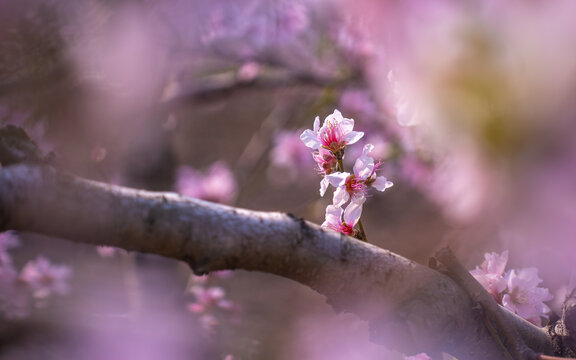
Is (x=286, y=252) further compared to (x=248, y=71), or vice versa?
(x=248, y=71)

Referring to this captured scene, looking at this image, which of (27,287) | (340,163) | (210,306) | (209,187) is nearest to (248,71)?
(209,187)

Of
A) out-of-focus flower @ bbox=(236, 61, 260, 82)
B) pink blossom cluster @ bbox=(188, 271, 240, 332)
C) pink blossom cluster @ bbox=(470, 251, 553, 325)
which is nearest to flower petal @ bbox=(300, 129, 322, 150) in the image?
pink blossom cluster @ bbox=(470, 251, 553, 325)

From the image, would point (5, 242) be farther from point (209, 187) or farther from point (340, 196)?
point (340, 196)

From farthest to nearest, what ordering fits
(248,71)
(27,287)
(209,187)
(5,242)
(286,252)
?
(248,71) → (209,187) → (27,287) → (5,242) → (286,252)

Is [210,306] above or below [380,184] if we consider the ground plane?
above

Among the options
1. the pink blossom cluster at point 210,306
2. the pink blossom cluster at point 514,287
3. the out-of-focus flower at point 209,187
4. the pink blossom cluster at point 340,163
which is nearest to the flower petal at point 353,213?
the pink blossom cluster at point 340,163

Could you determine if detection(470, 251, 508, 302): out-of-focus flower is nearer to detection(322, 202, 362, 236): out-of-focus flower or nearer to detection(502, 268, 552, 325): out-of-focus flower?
detection(502, 268, 552, 325): out-of-focus flower

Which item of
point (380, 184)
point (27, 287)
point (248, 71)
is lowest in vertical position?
point (380, 184)

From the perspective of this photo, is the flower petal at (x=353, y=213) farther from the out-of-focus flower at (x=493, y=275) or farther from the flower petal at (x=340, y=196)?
the out-of-focus flower at (x=493, y=275)
